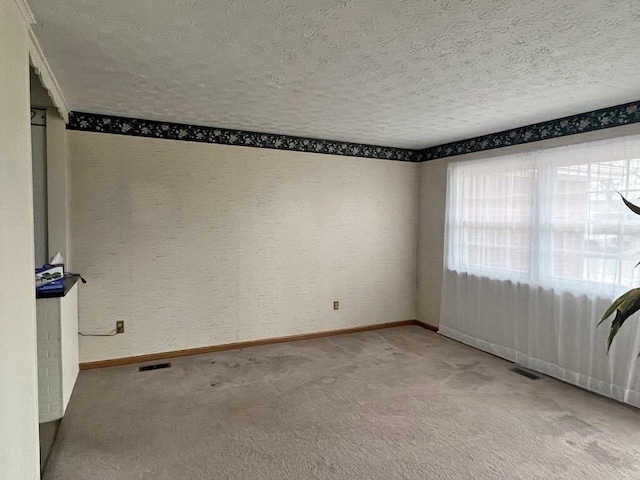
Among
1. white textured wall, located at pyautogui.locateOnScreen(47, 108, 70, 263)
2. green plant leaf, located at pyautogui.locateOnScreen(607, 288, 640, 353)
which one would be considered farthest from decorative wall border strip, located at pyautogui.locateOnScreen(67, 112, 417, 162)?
green plant leaf, located at pyautogui.locateOnScreen(607, 288, 640, 353)

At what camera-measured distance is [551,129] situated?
341cm

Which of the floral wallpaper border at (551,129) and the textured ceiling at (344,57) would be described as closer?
the textured ceiling at (344,57)

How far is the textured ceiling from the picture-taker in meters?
1.66

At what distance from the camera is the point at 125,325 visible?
3.56 m

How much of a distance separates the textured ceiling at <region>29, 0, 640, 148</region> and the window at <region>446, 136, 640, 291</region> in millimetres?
467

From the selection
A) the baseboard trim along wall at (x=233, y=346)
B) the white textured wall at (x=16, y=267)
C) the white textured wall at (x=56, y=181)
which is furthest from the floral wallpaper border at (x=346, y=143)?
the baseboard trim along wall at (x=233, y=346)

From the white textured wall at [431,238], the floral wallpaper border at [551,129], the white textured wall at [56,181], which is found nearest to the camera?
the floral wallpaper border at [551,129]

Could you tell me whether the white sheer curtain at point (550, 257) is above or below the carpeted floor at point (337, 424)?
above

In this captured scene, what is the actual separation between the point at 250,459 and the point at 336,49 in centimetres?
230

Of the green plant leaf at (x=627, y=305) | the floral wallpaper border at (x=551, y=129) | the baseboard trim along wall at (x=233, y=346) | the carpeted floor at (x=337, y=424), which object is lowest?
the carpeted floor at (x=337, y=424)

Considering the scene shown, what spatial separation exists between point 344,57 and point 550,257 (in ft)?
8.58

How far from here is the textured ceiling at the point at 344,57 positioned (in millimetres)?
1662

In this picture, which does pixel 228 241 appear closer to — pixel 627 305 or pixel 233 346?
pixel 233 346

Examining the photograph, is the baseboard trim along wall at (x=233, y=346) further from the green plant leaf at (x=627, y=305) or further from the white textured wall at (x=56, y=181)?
the green plant leaf at (x=627, y=305)
